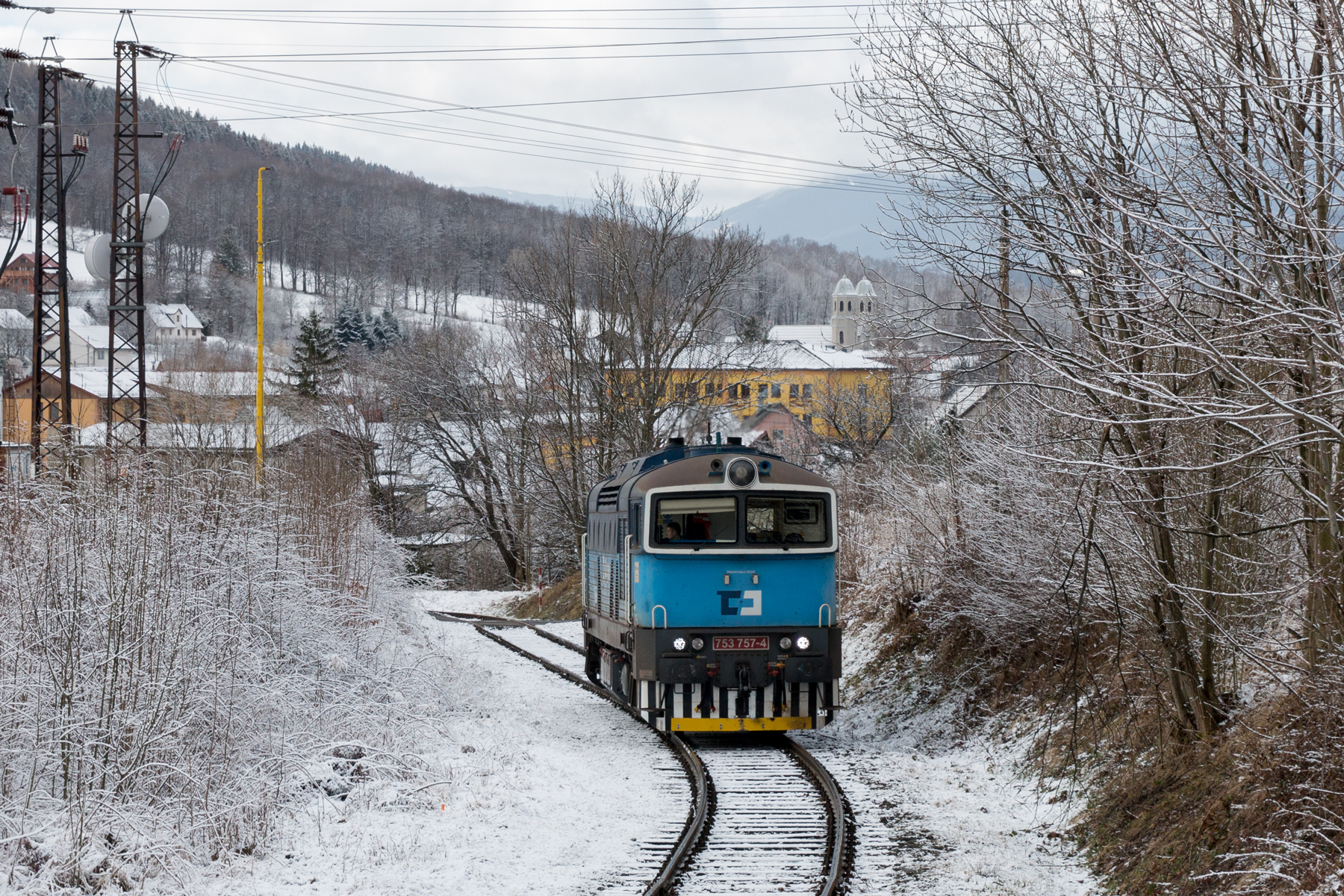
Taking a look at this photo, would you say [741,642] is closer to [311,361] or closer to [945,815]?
[945,815]

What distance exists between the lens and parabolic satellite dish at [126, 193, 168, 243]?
22394 millimetres

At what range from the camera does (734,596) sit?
12.5 m

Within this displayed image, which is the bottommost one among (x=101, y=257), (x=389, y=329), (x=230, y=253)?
(x=101, y=257)

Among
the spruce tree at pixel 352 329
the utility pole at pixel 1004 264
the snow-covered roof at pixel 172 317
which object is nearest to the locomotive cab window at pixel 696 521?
the utility pole at pixel 1004 264

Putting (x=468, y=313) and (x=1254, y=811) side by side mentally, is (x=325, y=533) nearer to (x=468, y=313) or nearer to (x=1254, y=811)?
(x=1254, y=811)

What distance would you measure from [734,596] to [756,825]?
3402 millimetres

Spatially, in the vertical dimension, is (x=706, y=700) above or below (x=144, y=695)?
below

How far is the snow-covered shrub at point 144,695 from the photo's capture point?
7.55 m

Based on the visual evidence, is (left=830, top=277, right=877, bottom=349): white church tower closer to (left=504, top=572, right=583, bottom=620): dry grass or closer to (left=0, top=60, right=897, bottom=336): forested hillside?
(left=0, top=60, right=897, bottom=336): forested hillside

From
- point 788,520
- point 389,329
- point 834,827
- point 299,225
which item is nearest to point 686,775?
point 834,827

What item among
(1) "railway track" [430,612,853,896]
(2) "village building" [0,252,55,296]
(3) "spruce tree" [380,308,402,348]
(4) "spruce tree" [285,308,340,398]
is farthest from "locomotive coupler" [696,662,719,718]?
(2) "village building" [0,252,55,296]

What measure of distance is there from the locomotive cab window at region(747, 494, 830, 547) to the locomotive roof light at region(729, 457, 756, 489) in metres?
0.21

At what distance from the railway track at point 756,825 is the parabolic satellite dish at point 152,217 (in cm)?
1527

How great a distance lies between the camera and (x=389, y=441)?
168 ft
